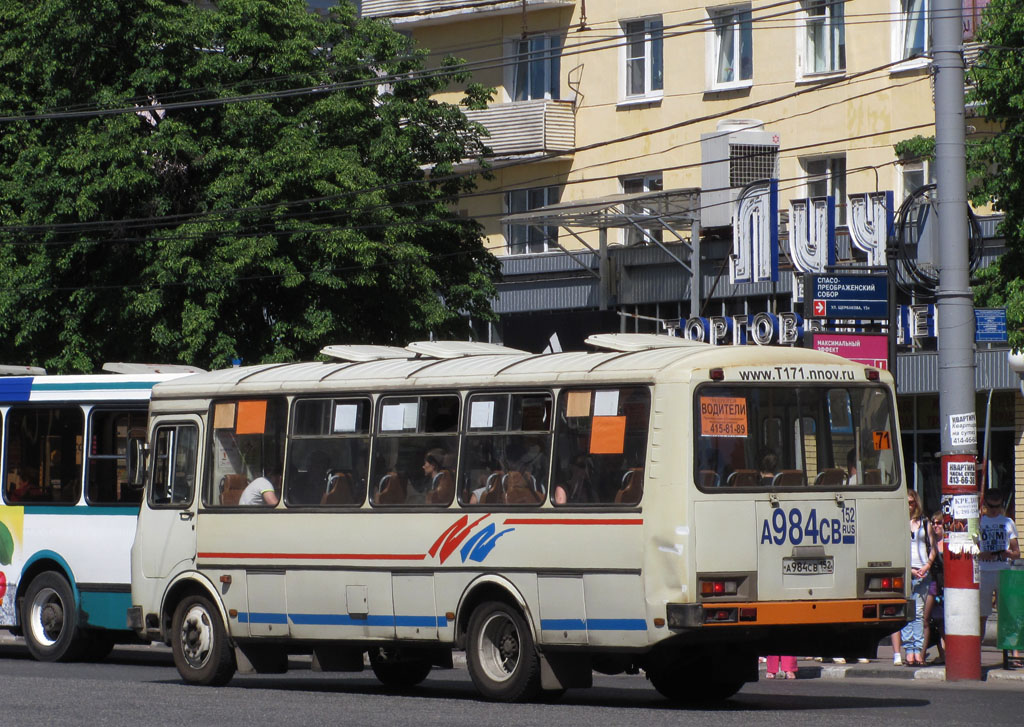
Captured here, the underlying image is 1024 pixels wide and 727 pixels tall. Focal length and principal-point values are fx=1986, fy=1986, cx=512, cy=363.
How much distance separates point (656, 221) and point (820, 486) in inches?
859

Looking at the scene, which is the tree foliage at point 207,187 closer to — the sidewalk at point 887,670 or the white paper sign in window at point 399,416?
the sidewalk at point 887,670

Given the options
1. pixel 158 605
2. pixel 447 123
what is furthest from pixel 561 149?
pixel 158 605

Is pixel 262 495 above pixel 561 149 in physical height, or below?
Result: below

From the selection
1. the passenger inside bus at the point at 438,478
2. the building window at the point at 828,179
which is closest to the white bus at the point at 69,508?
the passenger inside bus at the point at 438,478

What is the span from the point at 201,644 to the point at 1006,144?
36.6ft

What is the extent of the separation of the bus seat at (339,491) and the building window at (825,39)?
21.1 metres

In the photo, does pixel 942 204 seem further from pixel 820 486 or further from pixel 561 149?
pixel 561 149

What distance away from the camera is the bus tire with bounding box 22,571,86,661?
2089 cm

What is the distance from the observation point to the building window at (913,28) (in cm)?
3406

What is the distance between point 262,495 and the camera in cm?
1705

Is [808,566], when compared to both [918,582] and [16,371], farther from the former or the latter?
[16,371]

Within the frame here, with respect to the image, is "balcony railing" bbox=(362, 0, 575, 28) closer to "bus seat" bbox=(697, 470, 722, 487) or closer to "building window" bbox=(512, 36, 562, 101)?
"building window" bbox=(512, 36, 562, 101)

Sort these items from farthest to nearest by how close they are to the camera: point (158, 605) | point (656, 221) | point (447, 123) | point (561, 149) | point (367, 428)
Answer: point (561, 149) < point (656, 221) < point (447, 123) < point (158, 605) < point (367, 428)

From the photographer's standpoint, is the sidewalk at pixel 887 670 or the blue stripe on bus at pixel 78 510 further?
the blue stripe on bus at pixel 78 510
